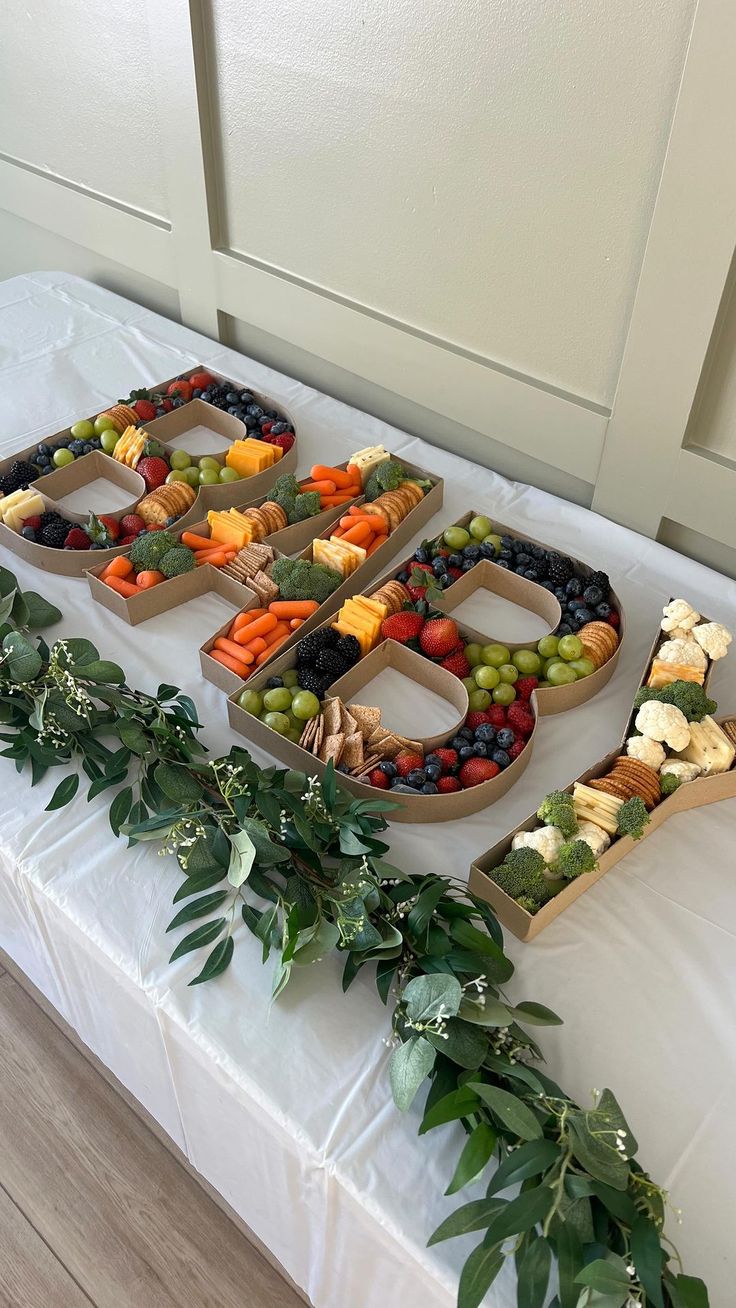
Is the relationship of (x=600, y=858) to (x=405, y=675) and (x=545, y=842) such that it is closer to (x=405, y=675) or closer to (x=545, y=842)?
(x=545, y=842)

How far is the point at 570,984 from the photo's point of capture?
119cm

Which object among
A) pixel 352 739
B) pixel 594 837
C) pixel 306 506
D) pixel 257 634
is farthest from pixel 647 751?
pixel 306 506

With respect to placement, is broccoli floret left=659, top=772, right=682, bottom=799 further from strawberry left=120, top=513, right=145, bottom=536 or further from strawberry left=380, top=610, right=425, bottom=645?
strawberry left=120, top=513, right=145, bottom=536

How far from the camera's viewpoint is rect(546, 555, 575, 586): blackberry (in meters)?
1.73

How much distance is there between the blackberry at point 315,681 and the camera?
1.51m

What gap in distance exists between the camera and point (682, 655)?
Answer: 1529mm

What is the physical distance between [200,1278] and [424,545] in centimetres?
126

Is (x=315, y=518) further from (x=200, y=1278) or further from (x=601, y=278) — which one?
(x=200, y=1278)

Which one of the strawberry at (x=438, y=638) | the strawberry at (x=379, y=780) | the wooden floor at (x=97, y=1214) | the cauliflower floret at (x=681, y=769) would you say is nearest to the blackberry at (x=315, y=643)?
the strawberry at (x=438, y=638)

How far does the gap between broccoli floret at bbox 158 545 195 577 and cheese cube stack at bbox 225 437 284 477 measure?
344mm

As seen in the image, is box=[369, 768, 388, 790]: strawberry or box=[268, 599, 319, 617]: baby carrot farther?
box=[268, 599, 319, 617]: baby carrot

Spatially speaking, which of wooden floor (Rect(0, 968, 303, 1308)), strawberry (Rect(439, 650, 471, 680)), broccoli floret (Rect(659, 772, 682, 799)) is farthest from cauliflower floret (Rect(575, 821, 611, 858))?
wooden floor (Rect(0, 968, 303, 1308))

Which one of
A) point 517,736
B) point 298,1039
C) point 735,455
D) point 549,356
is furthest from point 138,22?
point 298,1039

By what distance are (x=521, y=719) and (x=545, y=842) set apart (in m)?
0.28
